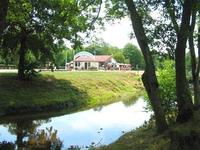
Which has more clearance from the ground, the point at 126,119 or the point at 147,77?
the point at 147,77

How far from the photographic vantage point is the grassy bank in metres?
35.7

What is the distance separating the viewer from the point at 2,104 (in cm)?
3384

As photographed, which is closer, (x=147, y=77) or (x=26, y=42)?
(x=147, y=77)

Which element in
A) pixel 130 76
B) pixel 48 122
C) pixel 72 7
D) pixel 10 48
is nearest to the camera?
pixel 72 7

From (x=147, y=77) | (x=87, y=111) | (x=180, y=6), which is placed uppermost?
(x=180, y=6)

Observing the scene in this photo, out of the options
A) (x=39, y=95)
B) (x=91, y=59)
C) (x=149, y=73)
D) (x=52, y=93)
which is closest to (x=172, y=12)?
(x=149, y=73)

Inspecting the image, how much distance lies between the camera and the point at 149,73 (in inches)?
616

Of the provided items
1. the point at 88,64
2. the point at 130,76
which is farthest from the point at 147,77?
the point at 88,64

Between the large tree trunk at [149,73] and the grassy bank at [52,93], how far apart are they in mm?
12188

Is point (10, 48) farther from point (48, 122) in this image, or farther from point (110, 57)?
point (110, 57)

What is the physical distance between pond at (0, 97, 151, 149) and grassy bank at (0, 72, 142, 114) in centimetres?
290

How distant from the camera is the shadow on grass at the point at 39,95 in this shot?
35094 millimetres

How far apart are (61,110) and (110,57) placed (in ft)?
351

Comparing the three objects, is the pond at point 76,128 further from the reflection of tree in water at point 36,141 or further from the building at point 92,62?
the building at point 92,62
